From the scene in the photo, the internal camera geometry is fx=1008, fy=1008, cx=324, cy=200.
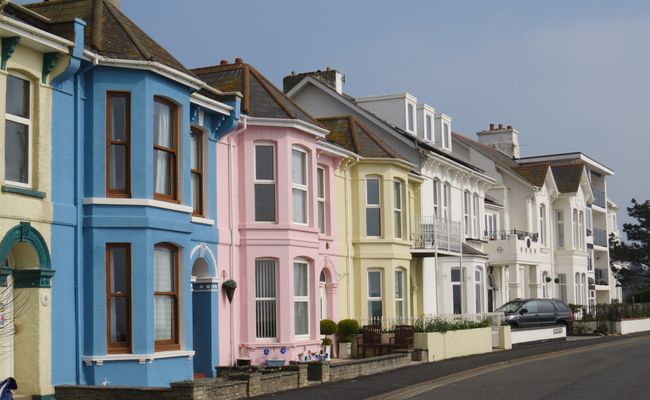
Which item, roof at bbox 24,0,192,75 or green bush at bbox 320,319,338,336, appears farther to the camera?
green bush at bbox 320,319,338,336

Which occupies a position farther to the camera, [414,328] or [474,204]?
[474,204]

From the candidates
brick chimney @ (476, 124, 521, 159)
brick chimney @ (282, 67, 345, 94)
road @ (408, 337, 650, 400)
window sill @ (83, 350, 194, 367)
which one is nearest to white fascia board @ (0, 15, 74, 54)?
window sill @ (83, 350, 194, 367)

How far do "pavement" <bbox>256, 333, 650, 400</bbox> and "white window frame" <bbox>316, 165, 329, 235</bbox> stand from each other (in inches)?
188

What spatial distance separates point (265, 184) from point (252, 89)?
111 inches

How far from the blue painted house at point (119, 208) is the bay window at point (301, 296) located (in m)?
5.78

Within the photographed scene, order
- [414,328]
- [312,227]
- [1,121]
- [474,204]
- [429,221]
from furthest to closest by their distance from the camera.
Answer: [474,204], [429,221], [414,328], [312,227], [1,121]

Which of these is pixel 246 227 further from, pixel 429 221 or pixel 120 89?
pixel 429 221

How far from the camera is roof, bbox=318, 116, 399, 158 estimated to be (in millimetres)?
31219

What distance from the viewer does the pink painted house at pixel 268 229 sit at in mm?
24203

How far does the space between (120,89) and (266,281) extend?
7.85 meters

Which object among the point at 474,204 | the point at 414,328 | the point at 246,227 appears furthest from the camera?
the point at 474,204

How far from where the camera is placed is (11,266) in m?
17.3

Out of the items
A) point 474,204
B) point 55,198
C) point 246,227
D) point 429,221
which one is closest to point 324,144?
point 246,227

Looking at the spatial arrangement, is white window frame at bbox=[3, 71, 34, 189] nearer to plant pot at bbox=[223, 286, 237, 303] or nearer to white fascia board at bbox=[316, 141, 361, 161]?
plant pot at bbox=[223, 286, 237, 303]
